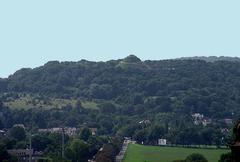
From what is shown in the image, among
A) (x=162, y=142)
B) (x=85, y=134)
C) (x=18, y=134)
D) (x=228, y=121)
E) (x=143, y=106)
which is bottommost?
(x=162, y=142)

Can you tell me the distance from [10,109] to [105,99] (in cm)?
4386

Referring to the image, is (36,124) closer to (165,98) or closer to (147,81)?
(165,98)

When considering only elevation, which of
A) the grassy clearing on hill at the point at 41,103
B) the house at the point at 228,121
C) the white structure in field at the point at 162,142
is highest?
the grassy clearing on hill at the point at 41,103

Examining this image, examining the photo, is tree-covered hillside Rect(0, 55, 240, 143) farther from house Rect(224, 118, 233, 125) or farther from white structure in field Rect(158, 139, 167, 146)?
white structure in field Rect(158, 139, 167, 146)

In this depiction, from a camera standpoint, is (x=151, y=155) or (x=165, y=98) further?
(x=165, y=98)

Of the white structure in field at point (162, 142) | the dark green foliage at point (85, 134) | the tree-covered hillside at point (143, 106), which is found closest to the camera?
the dark green foliage at point (85, 134)

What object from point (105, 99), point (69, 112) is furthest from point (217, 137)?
point (105, 99)

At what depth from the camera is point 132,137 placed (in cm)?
12775

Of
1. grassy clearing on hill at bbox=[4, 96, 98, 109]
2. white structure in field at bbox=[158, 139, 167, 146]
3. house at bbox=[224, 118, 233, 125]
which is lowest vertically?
white structure in field at bbox=[158, 139, 167, 146]

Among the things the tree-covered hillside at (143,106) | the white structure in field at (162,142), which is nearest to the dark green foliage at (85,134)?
the white structure in field at (162,142)

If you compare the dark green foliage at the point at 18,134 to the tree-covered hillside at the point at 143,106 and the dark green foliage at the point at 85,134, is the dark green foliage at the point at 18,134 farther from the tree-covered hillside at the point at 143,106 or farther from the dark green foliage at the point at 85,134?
the tree-covered hillside at the point at 143,106

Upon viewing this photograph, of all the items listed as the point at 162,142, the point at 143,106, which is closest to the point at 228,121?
the point at 143,106

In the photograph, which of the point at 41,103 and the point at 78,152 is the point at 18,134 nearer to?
the point at 78,152

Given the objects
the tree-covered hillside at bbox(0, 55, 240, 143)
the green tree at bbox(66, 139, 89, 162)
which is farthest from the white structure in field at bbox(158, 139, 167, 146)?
the green tree at bbox(66, 139, 89, 162)
